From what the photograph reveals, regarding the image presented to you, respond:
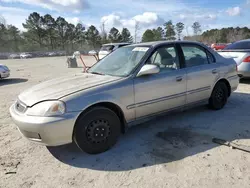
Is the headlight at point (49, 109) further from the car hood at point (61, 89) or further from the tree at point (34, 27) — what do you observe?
the tree at point (34, 27)

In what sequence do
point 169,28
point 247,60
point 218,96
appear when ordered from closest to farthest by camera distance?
point 218,96, point 247,60, point 169,28

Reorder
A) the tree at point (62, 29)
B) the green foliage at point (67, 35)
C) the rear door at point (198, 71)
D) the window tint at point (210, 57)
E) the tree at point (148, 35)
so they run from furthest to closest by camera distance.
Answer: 1. the tree at point (62, 29)
2. the tree at point (148, 35)
3. the green foliage at point (67, 35)
4. the window tint at point (210, 57)
5. the rear door at point (198, 71)

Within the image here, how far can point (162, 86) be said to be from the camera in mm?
3539

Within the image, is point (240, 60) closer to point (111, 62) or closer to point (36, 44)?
point (111, 62)

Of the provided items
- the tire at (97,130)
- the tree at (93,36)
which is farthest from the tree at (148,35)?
the tire at (97,130)

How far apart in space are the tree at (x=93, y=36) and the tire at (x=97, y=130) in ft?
226

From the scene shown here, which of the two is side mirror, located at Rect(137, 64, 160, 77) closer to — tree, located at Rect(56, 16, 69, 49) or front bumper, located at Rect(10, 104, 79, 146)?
front bumper, located at Rect(10, 104, 79, 146)

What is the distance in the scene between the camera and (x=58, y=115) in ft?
8.73

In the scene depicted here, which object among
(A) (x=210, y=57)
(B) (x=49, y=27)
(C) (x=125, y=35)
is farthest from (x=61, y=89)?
(C) (x=125, y=35)

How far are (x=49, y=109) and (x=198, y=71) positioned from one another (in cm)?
280

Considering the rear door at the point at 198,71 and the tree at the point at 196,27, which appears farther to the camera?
the tree at the point at 196,27

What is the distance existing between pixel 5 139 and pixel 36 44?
67527mm

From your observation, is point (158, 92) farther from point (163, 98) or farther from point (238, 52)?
point (238, 52)

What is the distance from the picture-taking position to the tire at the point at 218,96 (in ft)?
14.9
